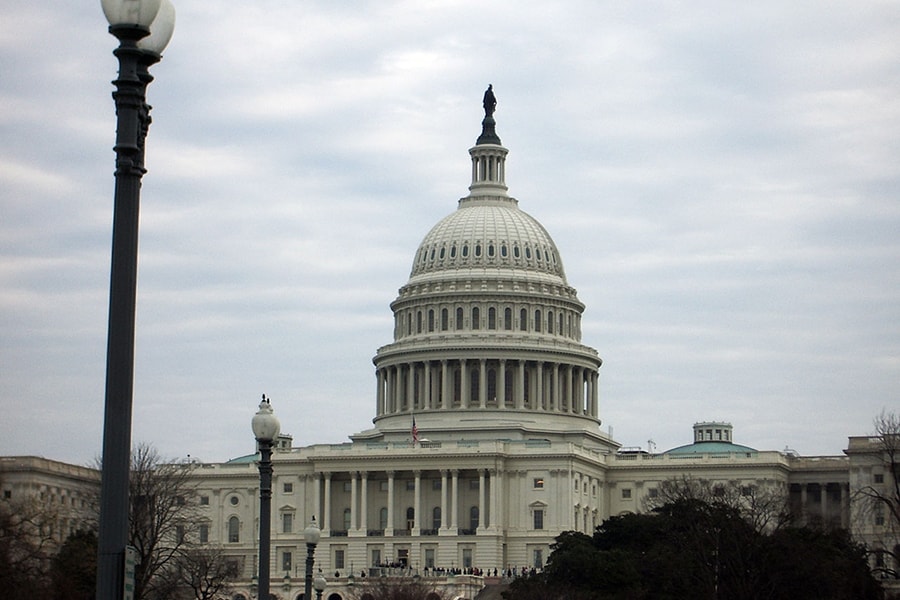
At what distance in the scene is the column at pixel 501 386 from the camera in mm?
193375

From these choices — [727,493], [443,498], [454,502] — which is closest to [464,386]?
[443,498]

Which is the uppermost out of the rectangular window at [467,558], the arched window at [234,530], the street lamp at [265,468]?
the arched window at [234,530]

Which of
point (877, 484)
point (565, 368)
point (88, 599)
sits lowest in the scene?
point (88, 599)

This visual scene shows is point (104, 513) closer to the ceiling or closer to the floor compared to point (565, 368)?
closer to the floor

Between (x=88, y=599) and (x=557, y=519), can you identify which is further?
(x=557, y=519)

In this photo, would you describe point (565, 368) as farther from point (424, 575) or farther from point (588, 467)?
point (424, 575)

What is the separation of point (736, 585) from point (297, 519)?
8845 centimetres

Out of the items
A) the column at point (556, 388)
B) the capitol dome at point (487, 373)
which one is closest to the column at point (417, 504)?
the capitol dome at point (487, 373)

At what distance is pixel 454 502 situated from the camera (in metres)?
181

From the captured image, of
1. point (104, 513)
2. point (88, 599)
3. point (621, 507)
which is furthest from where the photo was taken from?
point (621, 507)

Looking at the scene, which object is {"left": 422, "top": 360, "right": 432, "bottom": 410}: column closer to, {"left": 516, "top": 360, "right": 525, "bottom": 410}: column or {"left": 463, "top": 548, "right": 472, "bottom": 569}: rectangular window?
{"left": 516, "top": 360, "right": 525, "bottom": 410}: column

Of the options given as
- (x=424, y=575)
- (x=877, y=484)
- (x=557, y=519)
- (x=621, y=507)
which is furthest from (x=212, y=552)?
(x=877, y=484)

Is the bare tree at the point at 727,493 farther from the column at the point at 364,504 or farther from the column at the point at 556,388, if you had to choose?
the column at the point at 364,504

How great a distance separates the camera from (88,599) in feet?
308
